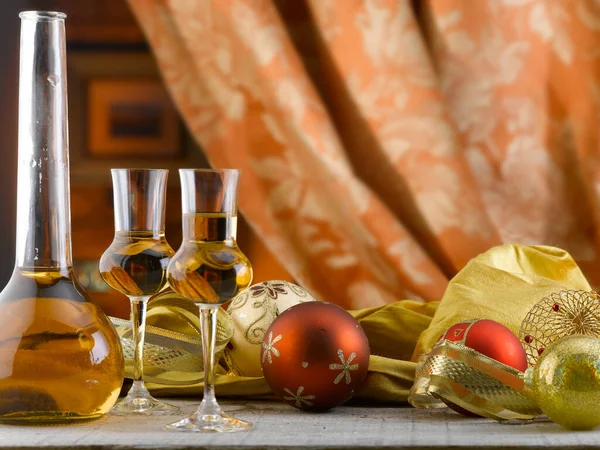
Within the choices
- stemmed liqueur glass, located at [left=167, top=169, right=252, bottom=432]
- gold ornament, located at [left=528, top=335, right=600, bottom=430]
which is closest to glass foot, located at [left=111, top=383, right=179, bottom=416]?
stemmed liqueur glass, located at [left=167, top=169, right=252, bottom=432]

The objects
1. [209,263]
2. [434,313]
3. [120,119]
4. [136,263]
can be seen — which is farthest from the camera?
[120,119]

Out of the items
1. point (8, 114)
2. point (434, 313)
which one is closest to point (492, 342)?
point (434, 313)

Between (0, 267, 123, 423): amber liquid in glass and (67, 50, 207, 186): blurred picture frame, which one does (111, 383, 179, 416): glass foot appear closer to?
(0, 267, 123, 423): amber liquid in glass

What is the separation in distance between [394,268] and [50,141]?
0.85 m

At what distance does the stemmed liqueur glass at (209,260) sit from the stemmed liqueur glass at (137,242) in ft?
0.31

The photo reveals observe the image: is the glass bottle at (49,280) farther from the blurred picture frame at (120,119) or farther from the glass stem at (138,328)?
the blurred picture frame at (120,119)

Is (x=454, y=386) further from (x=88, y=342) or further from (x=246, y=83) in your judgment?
(x=246, y=83)

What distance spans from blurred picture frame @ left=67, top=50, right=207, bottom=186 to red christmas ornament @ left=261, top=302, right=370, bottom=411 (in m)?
0.99

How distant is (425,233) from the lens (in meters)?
1.64

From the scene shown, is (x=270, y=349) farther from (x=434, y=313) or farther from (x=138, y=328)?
(x=434, y=313)

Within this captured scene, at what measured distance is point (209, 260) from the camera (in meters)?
0.82

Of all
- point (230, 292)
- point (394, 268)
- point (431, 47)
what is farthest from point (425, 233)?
point (230, 292)

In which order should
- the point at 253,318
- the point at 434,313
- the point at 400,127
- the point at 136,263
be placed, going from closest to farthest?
the point at 136,263 < the point at 253,318 < the point at 434,313 < the point at 400,127

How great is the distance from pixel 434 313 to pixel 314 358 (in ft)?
1.28
